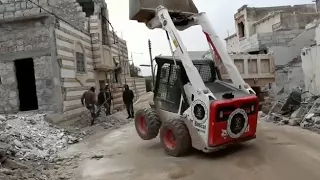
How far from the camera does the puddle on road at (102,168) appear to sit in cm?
651

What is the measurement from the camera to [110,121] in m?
14.2

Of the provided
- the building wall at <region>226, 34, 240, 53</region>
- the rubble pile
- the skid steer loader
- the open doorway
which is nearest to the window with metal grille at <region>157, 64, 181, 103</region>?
the skid steer loader

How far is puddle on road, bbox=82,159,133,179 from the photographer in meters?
6.51

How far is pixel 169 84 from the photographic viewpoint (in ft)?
26.1

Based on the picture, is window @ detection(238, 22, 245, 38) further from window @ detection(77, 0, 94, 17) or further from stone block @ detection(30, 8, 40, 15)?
stone block @ detection(30, 8, 40, 15)

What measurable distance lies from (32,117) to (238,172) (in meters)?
7.45

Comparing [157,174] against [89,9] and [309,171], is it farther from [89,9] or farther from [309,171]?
[89,9]

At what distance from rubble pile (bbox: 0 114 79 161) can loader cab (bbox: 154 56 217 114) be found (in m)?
2.93

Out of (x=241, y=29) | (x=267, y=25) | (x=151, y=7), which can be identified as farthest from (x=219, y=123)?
(x=241, y=29)

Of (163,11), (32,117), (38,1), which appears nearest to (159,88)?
(163,11)

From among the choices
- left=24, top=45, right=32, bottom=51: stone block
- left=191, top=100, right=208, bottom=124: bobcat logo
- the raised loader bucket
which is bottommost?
left=191, top=100, right=208, bottom=124: bobcat logo

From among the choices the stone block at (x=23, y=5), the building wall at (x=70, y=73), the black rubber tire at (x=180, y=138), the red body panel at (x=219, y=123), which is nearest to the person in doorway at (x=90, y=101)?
the building wall at (x=70, y=73)

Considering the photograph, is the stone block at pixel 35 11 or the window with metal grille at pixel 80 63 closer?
the stone block at pixel 35 11

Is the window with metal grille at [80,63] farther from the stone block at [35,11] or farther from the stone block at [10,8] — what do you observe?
the stone block at [10,8]
